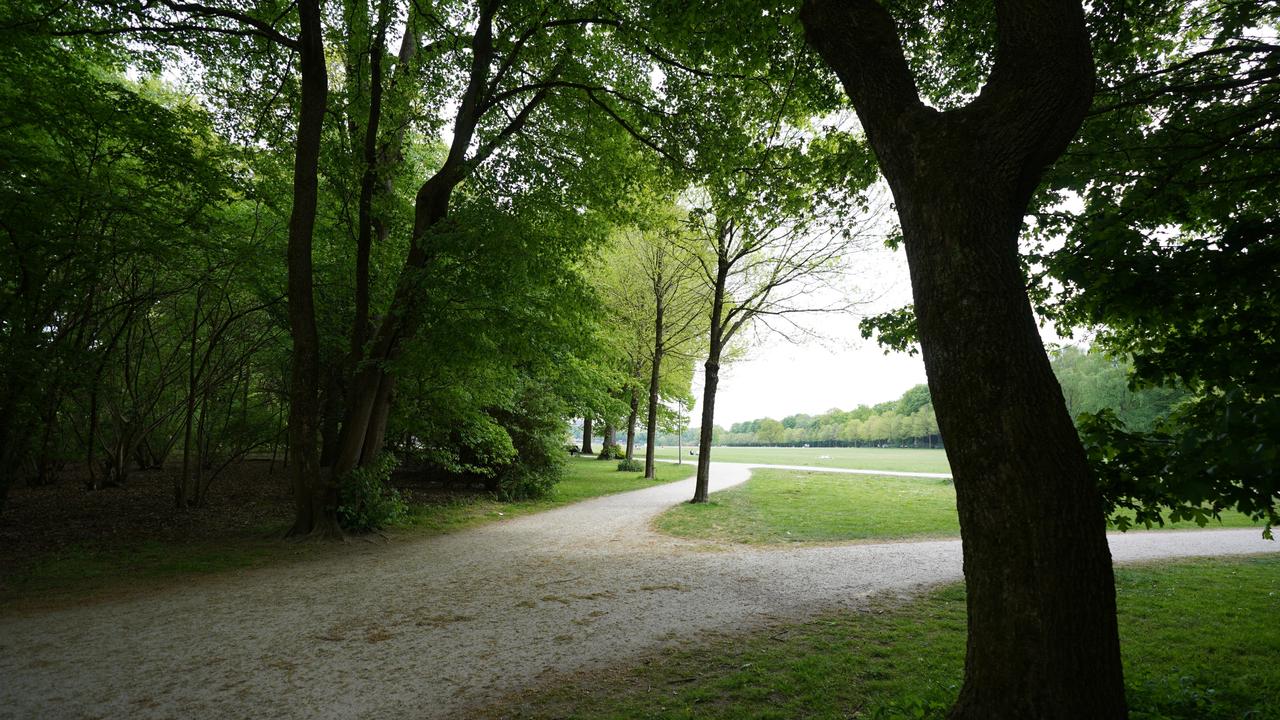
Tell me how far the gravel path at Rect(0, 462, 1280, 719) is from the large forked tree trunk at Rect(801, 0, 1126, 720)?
3.46m

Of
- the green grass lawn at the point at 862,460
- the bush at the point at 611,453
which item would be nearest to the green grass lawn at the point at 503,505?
the green grass lawn at the point at 862,460

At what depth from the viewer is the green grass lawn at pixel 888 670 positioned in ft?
12.1

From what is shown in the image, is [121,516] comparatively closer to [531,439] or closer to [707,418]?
[531,439]

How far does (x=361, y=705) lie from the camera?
13.4 feet

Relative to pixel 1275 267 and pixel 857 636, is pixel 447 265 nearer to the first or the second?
pixel 857 636

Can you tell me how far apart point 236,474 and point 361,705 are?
62.5 feet

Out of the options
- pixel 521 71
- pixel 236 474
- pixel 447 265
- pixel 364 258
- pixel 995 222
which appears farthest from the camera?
pixel 236 474

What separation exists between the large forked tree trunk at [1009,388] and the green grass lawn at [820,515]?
861 cm

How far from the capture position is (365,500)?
33.7 ft

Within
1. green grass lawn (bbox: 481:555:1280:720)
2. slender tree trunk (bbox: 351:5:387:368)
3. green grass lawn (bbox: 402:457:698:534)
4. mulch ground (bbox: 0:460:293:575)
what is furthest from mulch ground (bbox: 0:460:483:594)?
green grass lawn (bbox: 481:555:1280:720)

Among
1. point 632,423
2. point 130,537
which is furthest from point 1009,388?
point 632,423

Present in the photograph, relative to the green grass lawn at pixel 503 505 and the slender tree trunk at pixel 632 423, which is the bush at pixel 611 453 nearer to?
the slender tree trunk at pixel 632 423

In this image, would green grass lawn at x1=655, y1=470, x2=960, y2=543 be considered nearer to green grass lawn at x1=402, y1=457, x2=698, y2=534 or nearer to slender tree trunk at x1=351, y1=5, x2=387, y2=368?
green grass lawn at x1=402, y1=457, x2=698, y2=534

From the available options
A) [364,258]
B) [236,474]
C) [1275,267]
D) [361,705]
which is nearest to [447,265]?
[364,258]
